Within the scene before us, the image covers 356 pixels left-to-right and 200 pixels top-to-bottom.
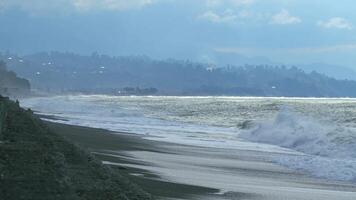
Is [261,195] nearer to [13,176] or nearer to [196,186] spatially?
[196,186]

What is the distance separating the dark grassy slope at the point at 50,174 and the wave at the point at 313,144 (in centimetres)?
749

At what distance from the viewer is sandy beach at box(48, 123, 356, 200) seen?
Result: 12477 millimetres

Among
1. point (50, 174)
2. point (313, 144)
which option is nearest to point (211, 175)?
point (50, 174)

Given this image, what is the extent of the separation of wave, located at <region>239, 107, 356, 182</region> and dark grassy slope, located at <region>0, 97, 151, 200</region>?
749cm

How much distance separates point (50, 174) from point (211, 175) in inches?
285

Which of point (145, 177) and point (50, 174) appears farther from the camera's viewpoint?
point (145, 177)

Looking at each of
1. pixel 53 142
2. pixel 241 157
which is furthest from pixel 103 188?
pixel 241 157

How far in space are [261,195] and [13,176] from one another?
5521 millimetres

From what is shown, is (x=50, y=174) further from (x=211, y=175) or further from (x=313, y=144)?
(x=313, y=144)

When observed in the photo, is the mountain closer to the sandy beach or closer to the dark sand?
the dark sand

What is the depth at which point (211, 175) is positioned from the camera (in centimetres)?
1556

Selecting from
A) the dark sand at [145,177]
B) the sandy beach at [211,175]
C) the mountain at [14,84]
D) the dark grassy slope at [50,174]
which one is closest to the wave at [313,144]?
the sandy beach at [211,175]

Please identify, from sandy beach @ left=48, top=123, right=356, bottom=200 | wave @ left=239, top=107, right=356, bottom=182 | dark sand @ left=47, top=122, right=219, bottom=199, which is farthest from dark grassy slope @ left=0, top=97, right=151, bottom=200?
wave @ left=239, top=107, right=356, bottom=182

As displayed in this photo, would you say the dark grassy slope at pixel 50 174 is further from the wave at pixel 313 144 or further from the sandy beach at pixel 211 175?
the wave at pixel 313 144
